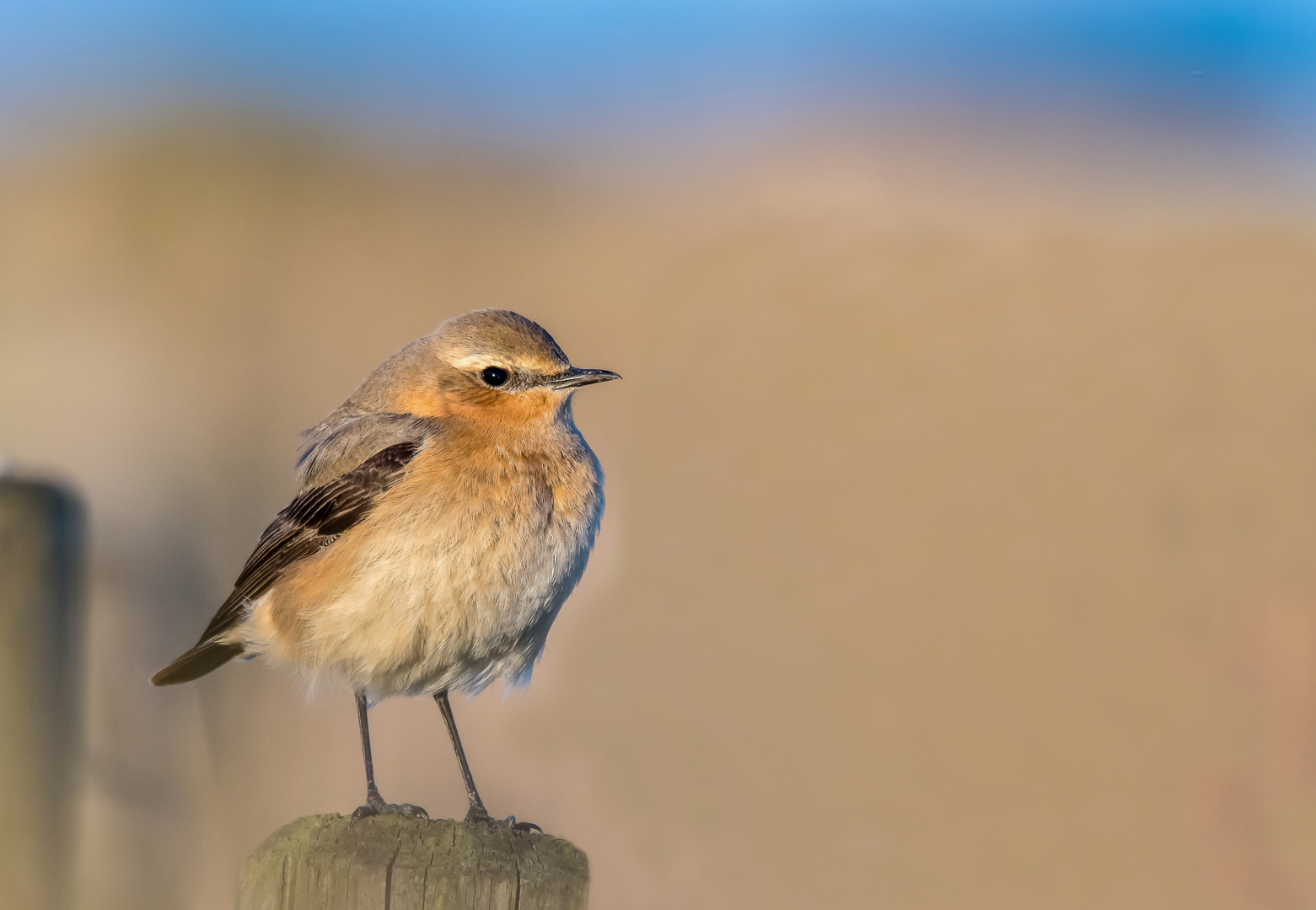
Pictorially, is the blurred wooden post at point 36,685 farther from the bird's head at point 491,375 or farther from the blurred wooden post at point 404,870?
the bird's head at point 491,375

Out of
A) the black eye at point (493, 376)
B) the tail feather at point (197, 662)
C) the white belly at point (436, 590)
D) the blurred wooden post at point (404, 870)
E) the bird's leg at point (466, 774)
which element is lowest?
the bird's leg at point (466, 774)

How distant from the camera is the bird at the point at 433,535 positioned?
5.04 metres

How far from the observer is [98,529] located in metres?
6.30

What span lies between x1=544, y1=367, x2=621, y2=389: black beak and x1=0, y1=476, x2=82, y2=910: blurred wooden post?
216cm

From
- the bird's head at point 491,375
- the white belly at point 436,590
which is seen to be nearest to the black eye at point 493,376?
the bird's head at point 491,375

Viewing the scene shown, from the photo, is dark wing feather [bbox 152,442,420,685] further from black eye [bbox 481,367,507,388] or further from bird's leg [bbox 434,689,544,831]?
bird's leg [bbox 434,689,544,831]

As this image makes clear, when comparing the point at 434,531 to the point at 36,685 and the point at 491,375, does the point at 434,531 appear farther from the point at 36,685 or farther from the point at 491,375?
the point at 36,685

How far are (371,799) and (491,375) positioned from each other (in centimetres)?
196

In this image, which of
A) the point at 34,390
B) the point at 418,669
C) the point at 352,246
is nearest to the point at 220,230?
the point at 352,246

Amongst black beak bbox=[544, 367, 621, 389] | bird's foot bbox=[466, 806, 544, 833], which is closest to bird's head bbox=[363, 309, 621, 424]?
black beak bbox=[544, 367, 621, 389]

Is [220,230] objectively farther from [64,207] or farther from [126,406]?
[126,406]

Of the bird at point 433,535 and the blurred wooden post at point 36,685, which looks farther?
the bird at point 433,535

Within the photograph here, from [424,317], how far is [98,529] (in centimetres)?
1120

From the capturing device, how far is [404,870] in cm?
312
